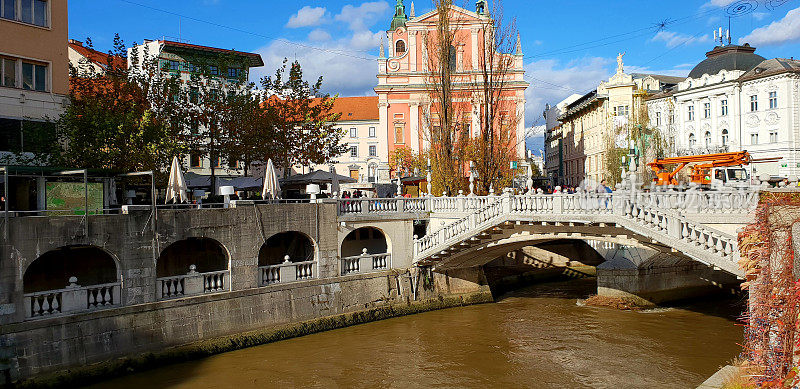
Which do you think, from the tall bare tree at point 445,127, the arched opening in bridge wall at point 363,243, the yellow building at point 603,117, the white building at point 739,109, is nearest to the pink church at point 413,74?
the yellow building at point 603,117

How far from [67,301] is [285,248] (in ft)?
36.9

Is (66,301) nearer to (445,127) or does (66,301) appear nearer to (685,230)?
(685,230)

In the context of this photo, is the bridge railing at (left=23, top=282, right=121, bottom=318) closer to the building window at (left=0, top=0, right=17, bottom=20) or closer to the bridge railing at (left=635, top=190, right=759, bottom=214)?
→ the building window at (left=0, top=0, right=17, bottom=20)

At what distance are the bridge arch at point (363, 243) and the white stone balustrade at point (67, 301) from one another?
13.0 m

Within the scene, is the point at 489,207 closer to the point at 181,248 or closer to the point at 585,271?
the point at 181,248

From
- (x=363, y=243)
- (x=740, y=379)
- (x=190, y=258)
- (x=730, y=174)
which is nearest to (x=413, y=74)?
(x=363, y=243)

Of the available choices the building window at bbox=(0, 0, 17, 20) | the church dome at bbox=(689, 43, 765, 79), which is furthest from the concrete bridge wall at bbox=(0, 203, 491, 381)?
the church dome at bbox=(689, 43, 765, 79)

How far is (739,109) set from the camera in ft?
163

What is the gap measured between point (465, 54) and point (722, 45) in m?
22.7

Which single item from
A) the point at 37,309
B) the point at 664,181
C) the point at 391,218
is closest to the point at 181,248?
the point at 37,309

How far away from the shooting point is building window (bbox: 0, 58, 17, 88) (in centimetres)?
2444

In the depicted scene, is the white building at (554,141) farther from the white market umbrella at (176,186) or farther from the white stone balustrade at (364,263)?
the white market umbrella at (176,186)

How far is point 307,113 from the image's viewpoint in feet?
108

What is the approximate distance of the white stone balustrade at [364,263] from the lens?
26.9 meters
